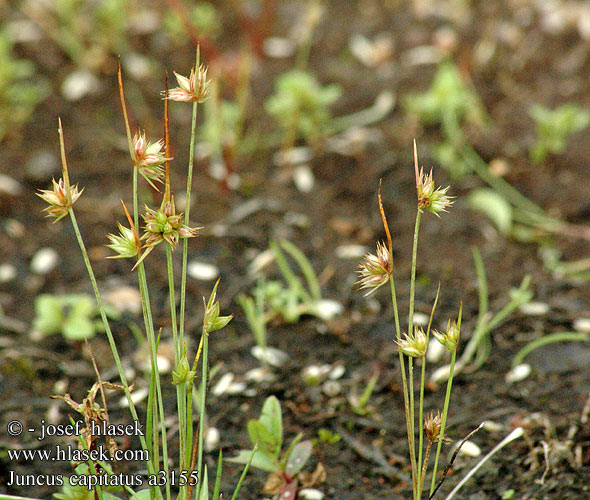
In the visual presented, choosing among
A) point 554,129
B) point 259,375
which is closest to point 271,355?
point 259,375

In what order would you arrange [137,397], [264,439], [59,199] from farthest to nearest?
[137,397]
[264,439]
[59,199]

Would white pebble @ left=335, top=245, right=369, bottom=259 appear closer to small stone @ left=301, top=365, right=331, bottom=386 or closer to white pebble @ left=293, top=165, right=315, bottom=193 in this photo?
white pebble @ left=293, top=165, right=315, bottom=193

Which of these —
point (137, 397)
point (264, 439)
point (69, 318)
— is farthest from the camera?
point (69, 318)

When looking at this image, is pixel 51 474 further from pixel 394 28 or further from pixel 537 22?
pixel 537 22

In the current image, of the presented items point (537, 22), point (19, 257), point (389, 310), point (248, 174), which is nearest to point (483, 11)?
point (537, 22)

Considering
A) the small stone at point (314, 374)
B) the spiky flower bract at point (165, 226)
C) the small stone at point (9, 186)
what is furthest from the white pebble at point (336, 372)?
the small stone at point (9, 186)

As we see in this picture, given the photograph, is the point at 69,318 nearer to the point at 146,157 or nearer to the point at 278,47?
the point at 146,157

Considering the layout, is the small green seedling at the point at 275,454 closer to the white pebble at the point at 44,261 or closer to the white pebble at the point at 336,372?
the white pebble at the point at 336,372

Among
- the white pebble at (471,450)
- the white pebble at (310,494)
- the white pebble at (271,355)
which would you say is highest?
the white pebble at (471,450)
